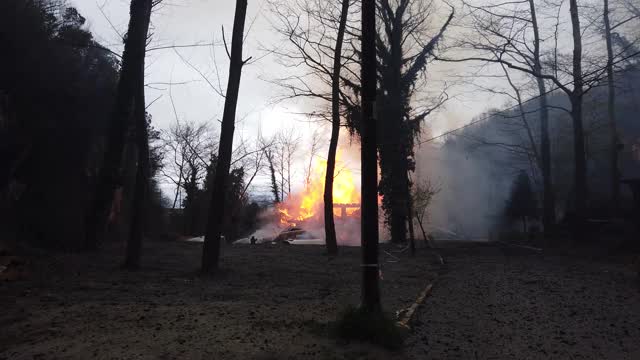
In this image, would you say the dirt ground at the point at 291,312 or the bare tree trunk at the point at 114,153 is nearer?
the dirt ground at the point at 291,312

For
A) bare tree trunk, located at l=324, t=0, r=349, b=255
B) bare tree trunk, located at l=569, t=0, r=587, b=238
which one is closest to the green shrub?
bare tree trunk, located at l=324, t=0, r=349, b=255

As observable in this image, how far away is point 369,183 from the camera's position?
6680 mm

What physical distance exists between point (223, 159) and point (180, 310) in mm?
5066

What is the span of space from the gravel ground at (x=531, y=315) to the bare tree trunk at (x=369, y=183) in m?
0.83

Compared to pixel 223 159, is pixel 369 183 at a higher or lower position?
lower

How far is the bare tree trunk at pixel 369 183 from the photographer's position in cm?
645

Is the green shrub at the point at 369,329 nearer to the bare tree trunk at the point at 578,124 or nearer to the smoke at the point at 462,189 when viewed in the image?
the bare tree trunk at the point at 578,124

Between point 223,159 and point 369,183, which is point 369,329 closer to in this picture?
point 369,183

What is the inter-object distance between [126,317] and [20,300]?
98.5 inches

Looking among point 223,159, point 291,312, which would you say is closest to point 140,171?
point 223,159

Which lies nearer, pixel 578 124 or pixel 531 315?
pixel 531 315

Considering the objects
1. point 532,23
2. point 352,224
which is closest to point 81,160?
point 352,224

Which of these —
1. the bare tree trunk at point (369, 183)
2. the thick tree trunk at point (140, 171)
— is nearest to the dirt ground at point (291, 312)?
the bare tree trunk at point (369, 183)

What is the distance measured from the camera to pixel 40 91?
18828 millimetres
